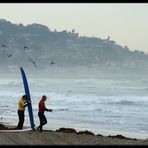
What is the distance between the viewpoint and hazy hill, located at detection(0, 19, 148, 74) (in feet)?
526

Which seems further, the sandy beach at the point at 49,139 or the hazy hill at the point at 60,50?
the hazy hill at the point at 60,50

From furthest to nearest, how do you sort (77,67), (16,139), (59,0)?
(77,67)
(16,139)
(59,0)

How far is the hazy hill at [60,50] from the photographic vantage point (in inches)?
6309

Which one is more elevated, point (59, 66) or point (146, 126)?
point (59, 66)

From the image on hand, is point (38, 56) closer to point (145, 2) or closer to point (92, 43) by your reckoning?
point (92, 43)

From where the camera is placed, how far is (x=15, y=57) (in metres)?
153

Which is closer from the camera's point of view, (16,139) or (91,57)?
(16,139)

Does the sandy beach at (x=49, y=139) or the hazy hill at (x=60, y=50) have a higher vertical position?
the hazy hill at (x=60, y=50)

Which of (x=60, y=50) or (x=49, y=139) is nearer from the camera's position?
(x=49, y=139)

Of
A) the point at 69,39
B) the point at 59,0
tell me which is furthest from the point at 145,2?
the point at 69,39

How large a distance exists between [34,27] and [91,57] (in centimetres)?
2600

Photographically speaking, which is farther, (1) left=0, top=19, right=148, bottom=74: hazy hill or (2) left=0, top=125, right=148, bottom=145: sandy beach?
(1) left=0, top=19, right=148, bottom=74: hazy hill

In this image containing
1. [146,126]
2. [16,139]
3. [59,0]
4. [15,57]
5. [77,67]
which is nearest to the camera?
[59,0]

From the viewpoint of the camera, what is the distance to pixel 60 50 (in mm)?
174625
